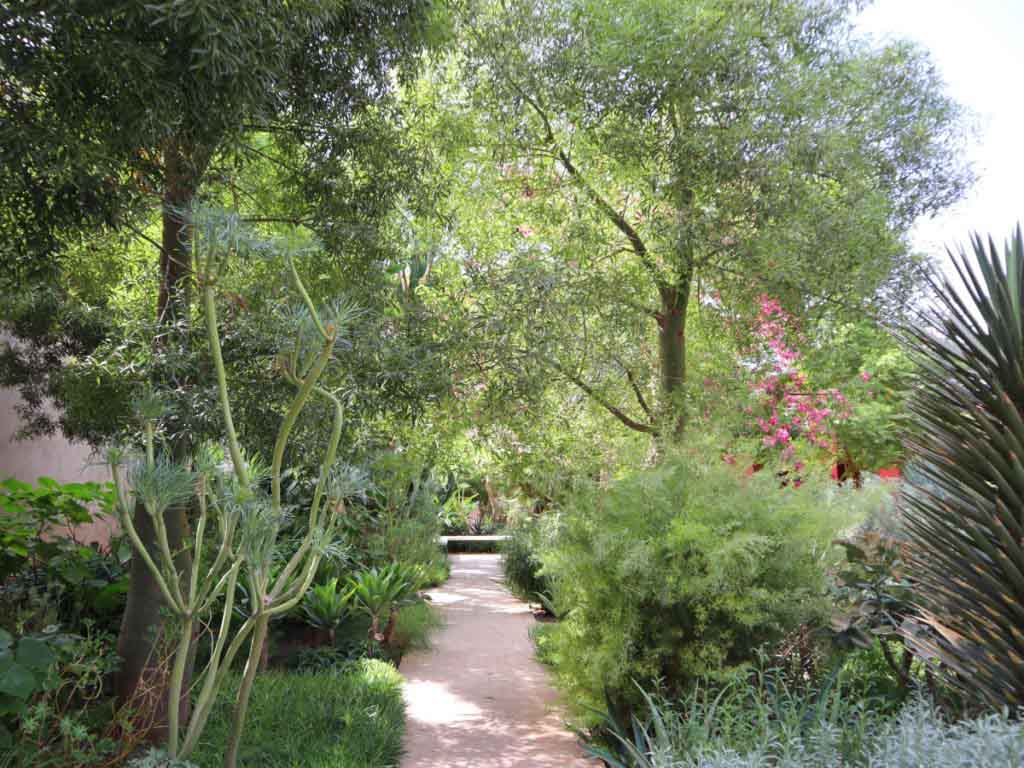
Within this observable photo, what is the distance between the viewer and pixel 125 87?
3.23 m

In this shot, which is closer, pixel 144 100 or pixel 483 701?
pixel 144 100

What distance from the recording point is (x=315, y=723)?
4.79 metres

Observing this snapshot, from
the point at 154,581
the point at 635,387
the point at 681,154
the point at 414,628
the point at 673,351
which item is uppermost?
the point at 681,154

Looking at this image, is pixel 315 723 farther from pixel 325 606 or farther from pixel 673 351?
pixel 673 351

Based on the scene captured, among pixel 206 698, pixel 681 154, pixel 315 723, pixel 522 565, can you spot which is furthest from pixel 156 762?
pixel 522 565

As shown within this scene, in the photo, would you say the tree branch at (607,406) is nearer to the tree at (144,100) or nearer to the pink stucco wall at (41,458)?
the tree at (144,100)

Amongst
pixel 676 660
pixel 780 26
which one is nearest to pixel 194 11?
pixel 676 660

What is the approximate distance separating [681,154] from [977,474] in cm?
363

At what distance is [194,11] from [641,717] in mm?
4005

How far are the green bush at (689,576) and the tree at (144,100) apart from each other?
230 centimetres

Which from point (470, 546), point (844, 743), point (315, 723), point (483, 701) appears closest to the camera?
point (844, 743)

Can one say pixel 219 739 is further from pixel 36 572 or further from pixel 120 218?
pixel 120 218

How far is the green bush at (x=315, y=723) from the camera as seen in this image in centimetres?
422

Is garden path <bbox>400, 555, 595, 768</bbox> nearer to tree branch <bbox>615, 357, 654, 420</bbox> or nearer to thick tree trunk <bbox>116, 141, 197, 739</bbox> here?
thick tree trunk <bbox>116, 141, 197, 739</bbox>
